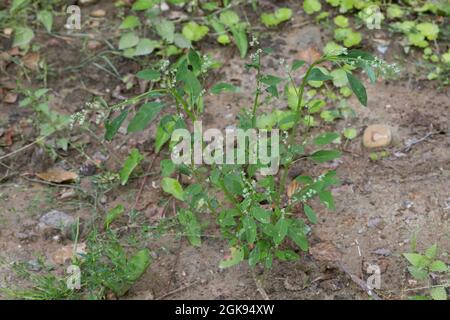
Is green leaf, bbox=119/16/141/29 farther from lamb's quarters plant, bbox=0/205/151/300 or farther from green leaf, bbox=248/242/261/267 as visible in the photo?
green leaf, bbox=248/242/261/267

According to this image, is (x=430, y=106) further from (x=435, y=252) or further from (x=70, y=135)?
(x=70, y=135)

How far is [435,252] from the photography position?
9.23 ft

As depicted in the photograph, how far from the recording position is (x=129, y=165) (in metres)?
3.34

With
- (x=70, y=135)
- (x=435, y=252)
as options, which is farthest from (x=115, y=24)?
(x=435, y=252)

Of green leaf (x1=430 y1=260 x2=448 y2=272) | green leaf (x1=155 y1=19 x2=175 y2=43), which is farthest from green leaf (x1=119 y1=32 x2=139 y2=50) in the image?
green leaf (x1=430 y1=260 x2=448 y2=272)

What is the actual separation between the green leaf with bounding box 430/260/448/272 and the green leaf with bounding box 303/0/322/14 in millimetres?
1929

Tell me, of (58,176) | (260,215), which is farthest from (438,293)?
(58,176)

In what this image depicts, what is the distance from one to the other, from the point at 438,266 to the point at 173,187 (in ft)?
4.41

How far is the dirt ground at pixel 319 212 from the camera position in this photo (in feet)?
9.52

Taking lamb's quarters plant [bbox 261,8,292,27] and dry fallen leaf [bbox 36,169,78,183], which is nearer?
dry fallen leaf [bbox 36,169,78,183]

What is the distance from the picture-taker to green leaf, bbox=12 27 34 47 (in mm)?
4004

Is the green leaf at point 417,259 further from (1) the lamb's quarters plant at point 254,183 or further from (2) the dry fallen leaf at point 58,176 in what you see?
(2) the dry fallen leaf at point 58,176

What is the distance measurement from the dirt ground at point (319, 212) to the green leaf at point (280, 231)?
0.39 metres

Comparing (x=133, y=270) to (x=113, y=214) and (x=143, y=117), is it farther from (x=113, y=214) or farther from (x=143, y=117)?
A: (x=143, y=117)
